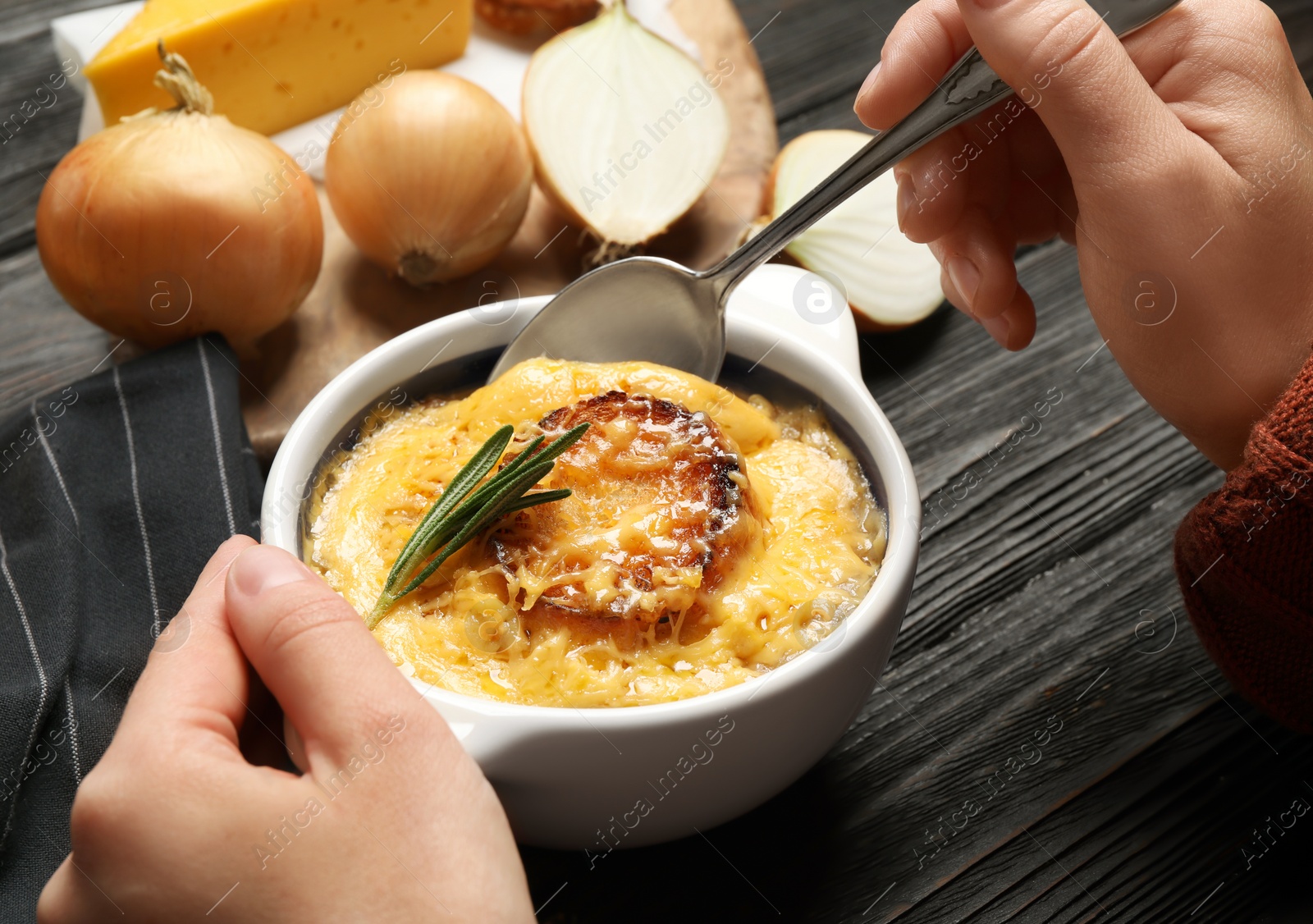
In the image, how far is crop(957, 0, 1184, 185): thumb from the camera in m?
1.08

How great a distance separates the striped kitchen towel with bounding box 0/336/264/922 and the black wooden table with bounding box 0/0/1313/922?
32 centimetres

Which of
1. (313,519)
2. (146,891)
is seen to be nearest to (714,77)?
(313,519)

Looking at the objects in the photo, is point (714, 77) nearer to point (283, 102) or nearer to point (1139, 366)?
point (283, 102)

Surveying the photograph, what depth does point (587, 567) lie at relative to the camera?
3.48 feet

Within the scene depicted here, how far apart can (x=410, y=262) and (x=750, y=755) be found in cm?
114

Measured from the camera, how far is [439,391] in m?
1.33

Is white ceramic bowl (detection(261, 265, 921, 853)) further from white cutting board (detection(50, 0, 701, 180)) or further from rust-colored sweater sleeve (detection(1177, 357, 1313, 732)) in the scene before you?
white cutting board (detection(50, 0, 701, 180))

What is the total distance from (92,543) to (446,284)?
30.1 inches

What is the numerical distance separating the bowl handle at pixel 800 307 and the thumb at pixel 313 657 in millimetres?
690

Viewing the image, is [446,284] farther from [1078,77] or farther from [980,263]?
[1078,77]

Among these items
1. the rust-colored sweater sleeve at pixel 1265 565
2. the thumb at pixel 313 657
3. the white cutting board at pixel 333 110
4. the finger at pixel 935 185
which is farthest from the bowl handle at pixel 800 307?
the white cutting board at pixel 333 110

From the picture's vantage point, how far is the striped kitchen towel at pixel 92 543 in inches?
45.3

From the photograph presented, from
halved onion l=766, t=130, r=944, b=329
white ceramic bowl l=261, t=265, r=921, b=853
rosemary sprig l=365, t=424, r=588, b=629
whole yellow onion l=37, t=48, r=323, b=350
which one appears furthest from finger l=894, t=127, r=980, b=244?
whole yellow onion l=37, t=48, r=323, b=350

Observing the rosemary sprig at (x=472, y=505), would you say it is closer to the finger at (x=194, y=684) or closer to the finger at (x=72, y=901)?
the finger at (x=194, y=684)
